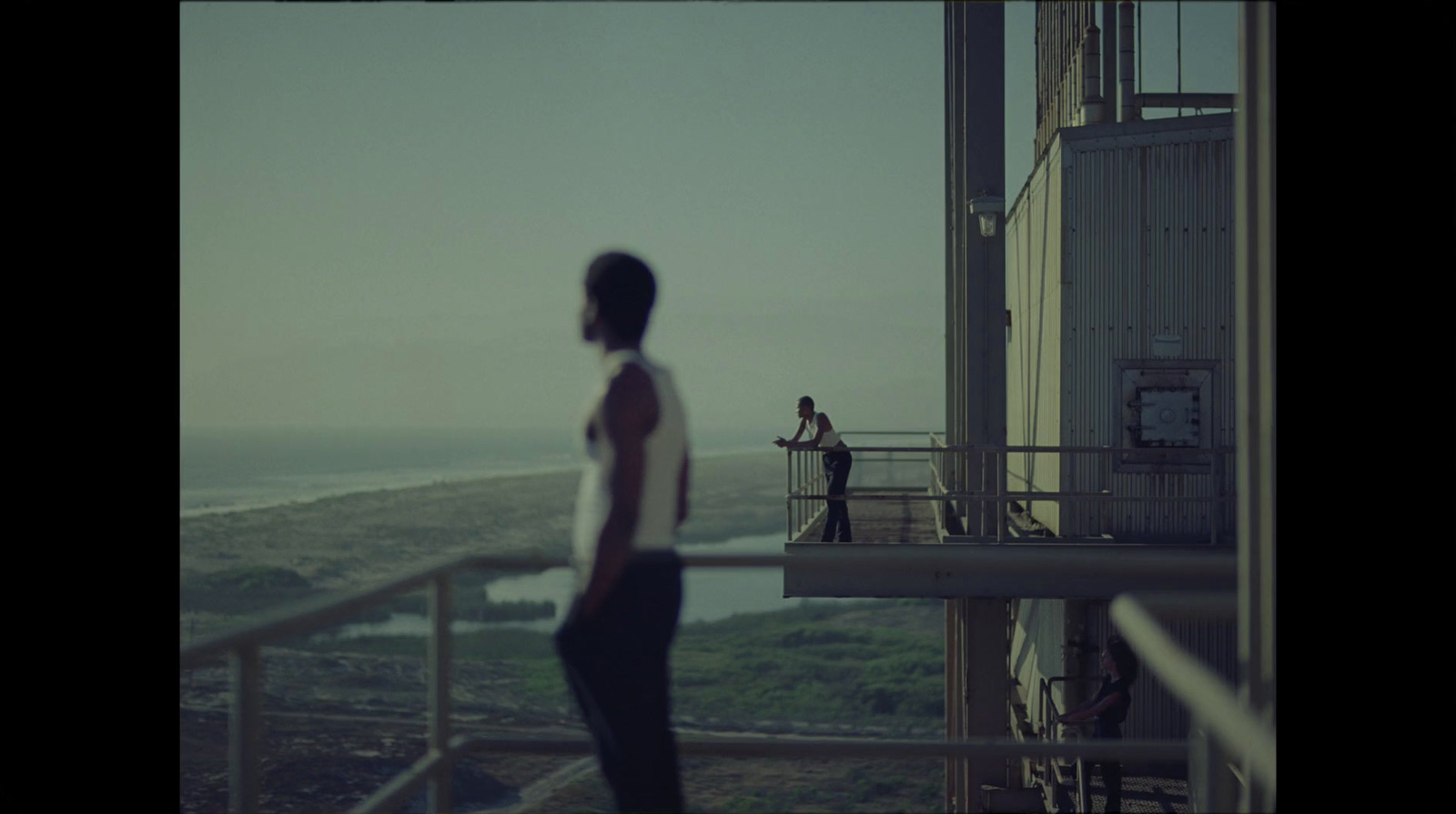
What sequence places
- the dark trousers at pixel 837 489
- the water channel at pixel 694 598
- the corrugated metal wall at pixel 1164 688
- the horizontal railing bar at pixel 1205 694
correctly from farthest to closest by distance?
1. the water channel at pixel 694 598
2. the dark trousers at pixel 837 489
3. the corrugated metal wall at pixel 1164 688
4. the horizontal railing bar at pixel 1205 694

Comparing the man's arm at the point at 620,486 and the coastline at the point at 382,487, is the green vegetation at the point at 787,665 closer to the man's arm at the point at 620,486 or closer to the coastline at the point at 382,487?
the coastline at the point at 382,487

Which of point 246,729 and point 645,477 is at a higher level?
point 645,477

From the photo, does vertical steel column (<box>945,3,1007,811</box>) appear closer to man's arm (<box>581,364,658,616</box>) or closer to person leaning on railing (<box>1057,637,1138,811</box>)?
person leaning on railing (<box>1057,637,1138,811</box>)

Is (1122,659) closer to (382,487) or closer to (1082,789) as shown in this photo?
(1082,789)

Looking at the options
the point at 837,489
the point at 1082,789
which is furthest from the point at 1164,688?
the point at 1082,789

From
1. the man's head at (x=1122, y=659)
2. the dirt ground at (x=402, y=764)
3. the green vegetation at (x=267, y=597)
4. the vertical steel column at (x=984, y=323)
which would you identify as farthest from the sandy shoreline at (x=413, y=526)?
the man's head at (x=1122, y=659)
